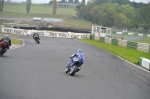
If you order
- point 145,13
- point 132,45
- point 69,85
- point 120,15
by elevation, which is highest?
point 145,13

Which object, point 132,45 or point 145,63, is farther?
point 132,45

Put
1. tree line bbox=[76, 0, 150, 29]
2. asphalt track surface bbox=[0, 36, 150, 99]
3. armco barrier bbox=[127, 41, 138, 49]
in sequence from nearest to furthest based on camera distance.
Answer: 1. asphalt track surface bbox=[0, 36, 150, 99]
2. armco barrier bbox=[127, 41, 138, 49]
3. tree line bbox=[76, 0, 150, 29]

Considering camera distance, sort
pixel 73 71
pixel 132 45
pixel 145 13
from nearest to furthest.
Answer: pixel 73 71
pixel 132 45
pixel 145 13

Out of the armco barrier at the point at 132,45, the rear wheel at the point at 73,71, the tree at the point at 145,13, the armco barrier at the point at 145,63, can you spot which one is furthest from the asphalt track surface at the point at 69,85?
the tree at the point at 145,13

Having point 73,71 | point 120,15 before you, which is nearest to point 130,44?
point 73,71

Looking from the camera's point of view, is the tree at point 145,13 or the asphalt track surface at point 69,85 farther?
the tree at point 145,13

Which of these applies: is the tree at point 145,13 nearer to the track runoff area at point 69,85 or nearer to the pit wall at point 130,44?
the pit wall at point 130,44

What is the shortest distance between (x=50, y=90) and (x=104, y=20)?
57.7 metres

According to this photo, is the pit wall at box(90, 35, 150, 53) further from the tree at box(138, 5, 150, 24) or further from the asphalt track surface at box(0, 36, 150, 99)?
the tree at box(138, 5, 150, 24)

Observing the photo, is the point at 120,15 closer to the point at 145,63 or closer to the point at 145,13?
the point at 145,13

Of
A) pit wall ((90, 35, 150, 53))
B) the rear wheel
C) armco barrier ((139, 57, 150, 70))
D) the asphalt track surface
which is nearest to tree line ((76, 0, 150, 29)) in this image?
pit wall ((90, 35, 150, 53))

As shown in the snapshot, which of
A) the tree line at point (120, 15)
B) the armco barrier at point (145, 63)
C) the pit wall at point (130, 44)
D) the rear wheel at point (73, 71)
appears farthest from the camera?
the tree line at point (120, 15)

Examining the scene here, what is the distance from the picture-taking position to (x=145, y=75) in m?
18.7

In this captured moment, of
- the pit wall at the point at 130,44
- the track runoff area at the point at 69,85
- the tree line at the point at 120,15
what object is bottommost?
the pit wall at the point at 130,44
